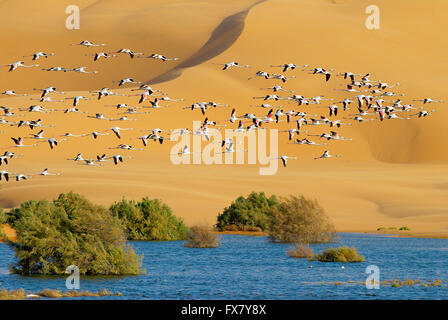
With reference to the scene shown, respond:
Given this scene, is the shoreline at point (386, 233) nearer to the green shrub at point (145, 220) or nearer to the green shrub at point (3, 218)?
the green shrub at point (3, 218)

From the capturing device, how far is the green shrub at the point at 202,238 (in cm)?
6850

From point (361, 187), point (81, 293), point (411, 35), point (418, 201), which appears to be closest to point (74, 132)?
point (361, 187)

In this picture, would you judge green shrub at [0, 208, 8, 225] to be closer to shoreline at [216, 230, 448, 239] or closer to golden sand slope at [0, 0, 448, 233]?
golden sand slope at [0, 0, 448, 233]

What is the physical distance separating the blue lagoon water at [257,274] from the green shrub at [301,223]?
0.95m

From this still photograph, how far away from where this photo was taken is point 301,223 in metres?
68.9

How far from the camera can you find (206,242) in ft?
225

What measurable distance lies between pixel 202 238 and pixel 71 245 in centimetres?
2079

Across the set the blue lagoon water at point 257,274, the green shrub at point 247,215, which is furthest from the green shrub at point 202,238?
the green shrub at point 247,215

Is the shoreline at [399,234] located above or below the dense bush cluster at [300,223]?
below

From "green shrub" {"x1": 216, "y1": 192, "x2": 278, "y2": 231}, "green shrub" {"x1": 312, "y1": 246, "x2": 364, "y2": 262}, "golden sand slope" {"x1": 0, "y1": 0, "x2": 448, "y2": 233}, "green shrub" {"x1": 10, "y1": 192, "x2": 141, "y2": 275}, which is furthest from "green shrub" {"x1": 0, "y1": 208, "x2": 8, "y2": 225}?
"green shrub" {"x1": 312, "y1": 246, "x2": 364, "y2": 262}

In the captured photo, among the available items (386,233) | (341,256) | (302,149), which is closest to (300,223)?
(341,256)

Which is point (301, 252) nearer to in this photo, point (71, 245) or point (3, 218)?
point (71, 245)

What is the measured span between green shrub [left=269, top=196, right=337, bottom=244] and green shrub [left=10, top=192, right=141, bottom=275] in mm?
20477

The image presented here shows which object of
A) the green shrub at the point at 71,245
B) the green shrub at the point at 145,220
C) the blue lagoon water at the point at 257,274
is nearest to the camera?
the blue lagoon water at the point at 257,274
